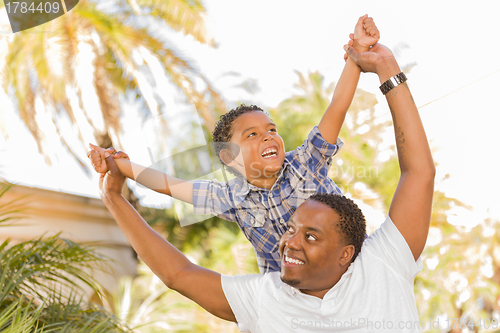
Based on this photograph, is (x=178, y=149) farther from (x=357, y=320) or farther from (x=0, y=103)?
(x=0, y=103)

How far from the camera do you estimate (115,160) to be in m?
2.27

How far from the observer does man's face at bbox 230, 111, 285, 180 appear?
2.40 m

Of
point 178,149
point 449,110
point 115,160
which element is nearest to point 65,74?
Answer: point 178,149

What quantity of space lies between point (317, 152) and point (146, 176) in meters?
0.90

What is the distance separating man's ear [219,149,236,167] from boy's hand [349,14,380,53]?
0.89 m

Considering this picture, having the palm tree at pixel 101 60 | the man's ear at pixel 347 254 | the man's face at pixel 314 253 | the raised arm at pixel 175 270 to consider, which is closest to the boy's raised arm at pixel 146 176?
the raised arm at pixel 175 270

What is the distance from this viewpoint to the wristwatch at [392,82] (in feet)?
5.95

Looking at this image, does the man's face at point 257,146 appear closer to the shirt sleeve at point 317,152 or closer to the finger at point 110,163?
the shirt sleeve at point 317,152

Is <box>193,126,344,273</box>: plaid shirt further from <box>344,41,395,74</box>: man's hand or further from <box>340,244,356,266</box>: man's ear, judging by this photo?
<box>340,244,356,266</box>: man's ear

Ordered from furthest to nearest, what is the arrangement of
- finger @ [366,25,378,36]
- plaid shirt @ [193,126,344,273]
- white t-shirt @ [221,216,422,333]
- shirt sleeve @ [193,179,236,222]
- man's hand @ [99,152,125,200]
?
shirt sleeve @ [193,179,236,222] → plaid shirt @ [193,126,344,273] → finger @ [366,25,378,36] → man's hand @ [99,152,125,200] → white t-shirt @ [221,216,422,333]

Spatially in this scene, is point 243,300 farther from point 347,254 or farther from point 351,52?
point 351,52

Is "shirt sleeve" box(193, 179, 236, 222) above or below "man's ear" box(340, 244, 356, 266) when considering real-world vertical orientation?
above

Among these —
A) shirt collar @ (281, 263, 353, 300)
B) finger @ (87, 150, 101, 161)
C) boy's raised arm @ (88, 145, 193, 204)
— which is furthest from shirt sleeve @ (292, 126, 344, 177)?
finger @ (87, 150, 101, 161)

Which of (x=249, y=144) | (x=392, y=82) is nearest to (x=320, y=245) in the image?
(x=392, y=82)
